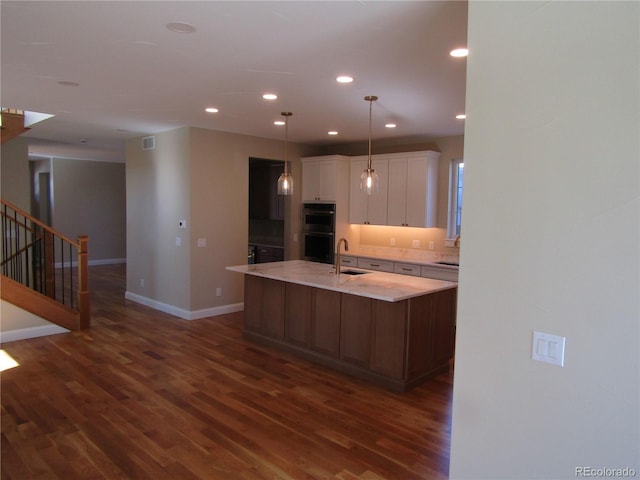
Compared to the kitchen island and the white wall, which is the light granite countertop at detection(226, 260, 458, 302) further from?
the white wall

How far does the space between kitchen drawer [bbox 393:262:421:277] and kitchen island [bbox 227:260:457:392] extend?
55.0 inches

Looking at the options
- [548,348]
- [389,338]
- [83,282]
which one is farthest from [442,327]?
[83,282]

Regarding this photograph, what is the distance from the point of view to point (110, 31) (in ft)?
8.81

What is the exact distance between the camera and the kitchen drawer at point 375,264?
6.30 metres

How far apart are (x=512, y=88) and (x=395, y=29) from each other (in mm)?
1071

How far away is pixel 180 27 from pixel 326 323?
2.95 metres

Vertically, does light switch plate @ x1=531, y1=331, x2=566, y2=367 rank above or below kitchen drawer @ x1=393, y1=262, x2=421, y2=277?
above

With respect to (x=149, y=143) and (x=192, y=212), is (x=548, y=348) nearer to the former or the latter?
(x=192, y=212)

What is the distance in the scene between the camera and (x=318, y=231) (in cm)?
723

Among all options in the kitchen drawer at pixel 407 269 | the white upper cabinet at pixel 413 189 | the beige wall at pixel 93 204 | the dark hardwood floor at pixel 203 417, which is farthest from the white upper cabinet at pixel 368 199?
the beige wall at pixel 93 204

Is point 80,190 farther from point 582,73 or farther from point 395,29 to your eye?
point 582,73

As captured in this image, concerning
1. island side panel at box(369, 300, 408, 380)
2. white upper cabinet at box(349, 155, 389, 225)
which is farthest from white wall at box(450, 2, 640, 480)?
white upper cabinet at box(349, 155, 389, 225)

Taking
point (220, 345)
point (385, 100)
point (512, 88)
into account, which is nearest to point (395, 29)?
point (512, 88)

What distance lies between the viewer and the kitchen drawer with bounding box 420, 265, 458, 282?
18.2ft
